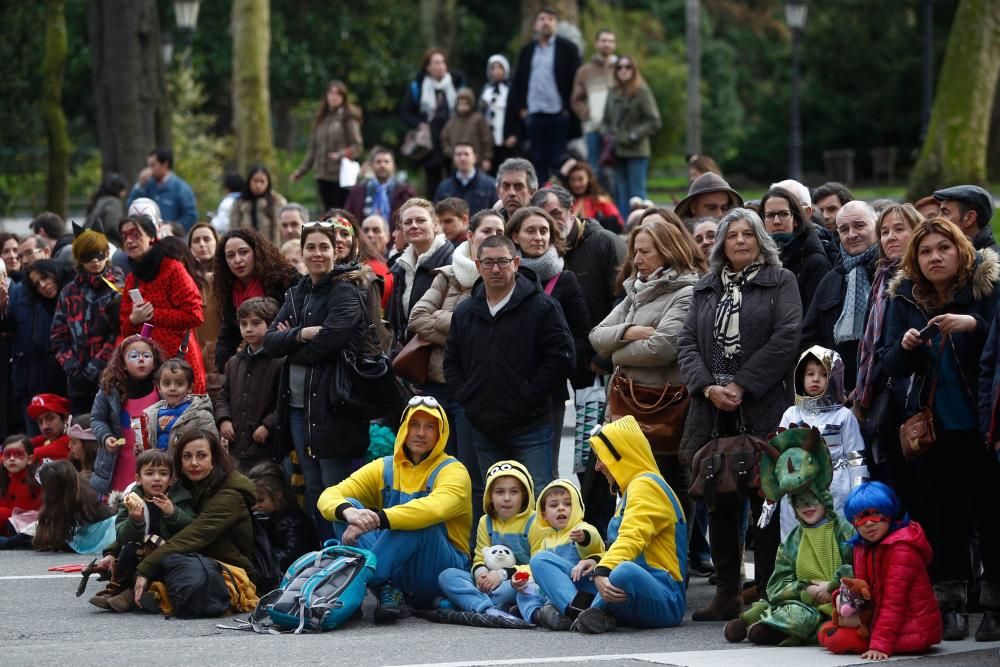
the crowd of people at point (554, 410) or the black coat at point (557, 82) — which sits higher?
the black coat at point (557, 82)

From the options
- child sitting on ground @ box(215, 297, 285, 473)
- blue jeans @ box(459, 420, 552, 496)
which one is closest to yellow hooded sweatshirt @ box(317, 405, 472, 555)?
blue jeans @ box(459, 420, 552, 496)

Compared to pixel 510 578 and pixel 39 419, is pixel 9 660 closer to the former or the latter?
pixel 510 578

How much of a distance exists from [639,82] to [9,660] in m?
12.1

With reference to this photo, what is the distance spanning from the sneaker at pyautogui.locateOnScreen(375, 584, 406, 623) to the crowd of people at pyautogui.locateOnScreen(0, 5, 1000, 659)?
36 mm

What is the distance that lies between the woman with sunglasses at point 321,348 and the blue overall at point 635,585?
192 cm

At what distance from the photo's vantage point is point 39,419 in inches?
533

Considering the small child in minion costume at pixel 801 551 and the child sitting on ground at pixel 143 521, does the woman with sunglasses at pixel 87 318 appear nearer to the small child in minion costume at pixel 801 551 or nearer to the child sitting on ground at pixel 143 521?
the child sitting on ground at pixel 143 521

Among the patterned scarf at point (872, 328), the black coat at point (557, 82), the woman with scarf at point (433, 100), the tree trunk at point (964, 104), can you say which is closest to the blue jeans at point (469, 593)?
the patterned scarf at point (872, 328)

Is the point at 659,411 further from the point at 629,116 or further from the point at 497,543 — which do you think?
the point at 629,116

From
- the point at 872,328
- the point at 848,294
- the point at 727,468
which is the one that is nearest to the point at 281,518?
the point at 727,468

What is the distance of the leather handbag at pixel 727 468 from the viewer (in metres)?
9.27

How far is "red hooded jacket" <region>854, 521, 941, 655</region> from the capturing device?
829 centimetres

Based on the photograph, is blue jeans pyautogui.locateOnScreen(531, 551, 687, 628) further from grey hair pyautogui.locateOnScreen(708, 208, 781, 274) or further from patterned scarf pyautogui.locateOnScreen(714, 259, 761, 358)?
grey hair pyautogui.locateOnScreen(708, 208, 781, 274)

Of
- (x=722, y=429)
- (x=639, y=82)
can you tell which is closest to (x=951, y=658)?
(x=722, y=429)
